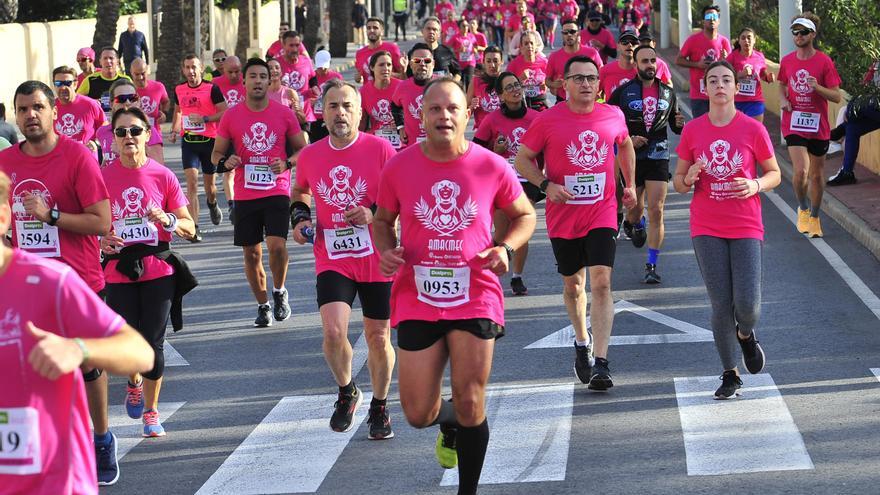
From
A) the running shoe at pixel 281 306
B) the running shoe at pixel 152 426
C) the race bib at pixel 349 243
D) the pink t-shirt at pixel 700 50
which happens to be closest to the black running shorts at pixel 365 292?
the race bib at pixel 349 243

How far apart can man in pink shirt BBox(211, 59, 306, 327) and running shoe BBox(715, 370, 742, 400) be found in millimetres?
4232

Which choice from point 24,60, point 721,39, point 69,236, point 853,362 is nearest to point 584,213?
point 853,362

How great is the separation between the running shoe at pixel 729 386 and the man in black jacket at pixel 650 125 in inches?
164

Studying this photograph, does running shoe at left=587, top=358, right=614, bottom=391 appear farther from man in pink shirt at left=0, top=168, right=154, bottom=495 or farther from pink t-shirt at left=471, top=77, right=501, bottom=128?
pink t-shirt at left=471, top=77, right=501, bottom=128

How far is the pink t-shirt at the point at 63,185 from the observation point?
799 cm

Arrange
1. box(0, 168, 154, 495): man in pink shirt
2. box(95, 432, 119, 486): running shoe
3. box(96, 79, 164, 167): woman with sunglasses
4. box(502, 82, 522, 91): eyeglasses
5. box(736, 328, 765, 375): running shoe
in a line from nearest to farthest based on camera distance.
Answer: box(0, 168, 154, 495): man in pink shirt
box(95, 432, 119, 486): running shoe
box(736, 328, 765, 375): running shoe
box(502, 82, 522, 91): eyeglasses
box(96, 79, 164, 167): woman with sunglasses

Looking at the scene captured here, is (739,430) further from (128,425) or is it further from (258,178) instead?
(258,178)

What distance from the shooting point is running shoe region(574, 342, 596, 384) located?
983cm

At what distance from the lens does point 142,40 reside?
1425 inches

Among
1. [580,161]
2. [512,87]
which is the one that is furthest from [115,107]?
[580,161]

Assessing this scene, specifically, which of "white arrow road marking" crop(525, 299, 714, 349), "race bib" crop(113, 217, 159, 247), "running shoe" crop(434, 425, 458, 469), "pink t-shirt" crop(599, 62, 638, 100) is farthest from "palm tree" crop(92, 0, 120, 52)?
"running shoe" crop(434, 425, 458, 469)

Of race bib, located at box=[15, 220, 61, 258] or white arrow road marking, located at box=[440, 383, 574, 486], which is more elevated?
race bib, located at box=[15, 220, 61, 258]

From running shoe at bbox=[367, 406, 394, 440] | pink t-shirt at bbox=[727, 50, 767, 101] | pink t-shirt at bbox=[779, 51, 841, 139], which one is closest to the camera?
running shoe at bbox=[367, 406, 394, 440]

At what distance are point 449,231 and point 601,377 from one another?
2.81 metres
